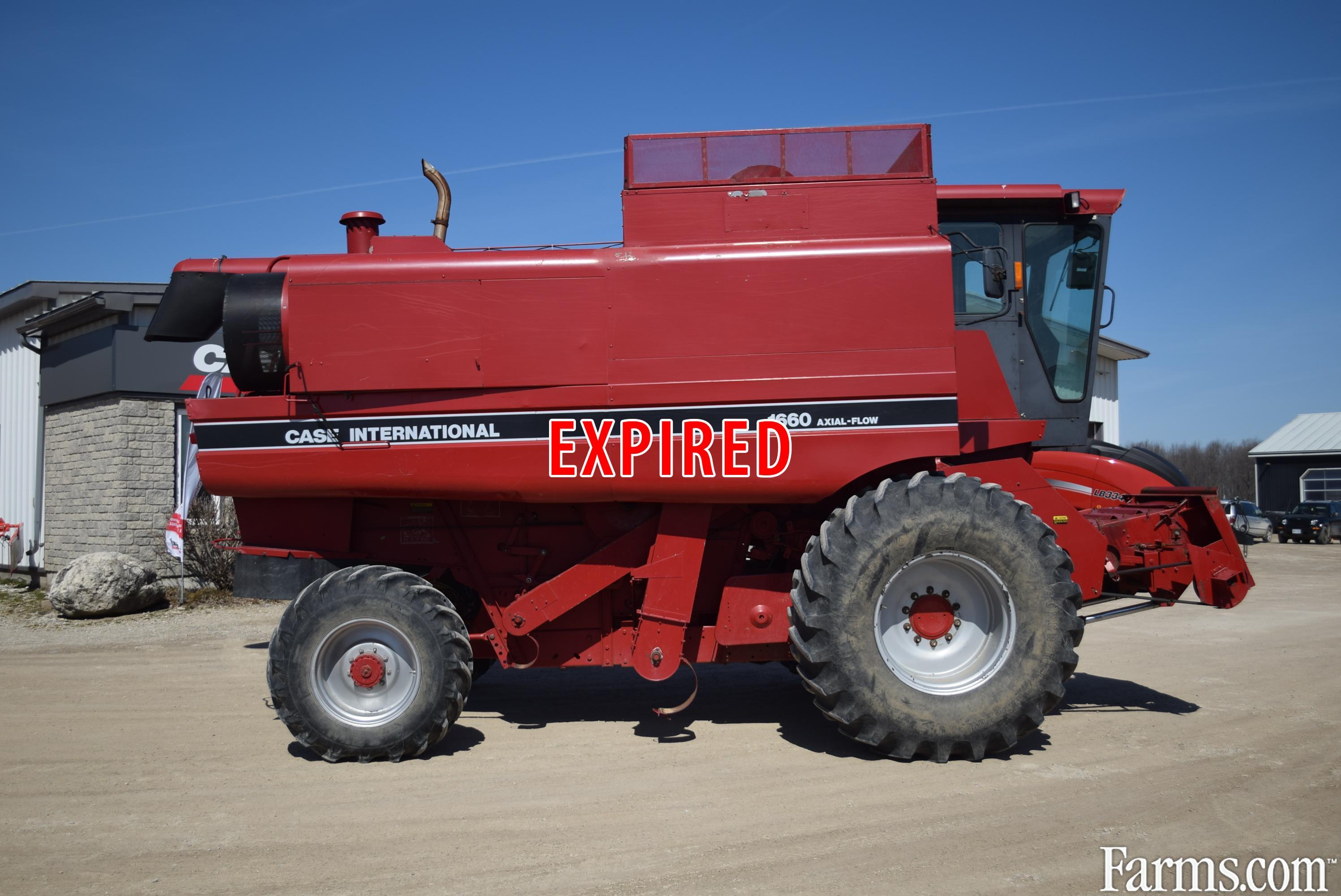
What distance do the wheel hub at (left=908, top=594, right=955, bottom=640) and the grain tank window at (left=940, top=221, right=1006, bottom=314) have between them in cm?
217

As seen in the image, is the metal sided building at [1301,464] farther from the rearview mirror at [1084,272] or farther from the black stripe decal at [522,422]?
the black stripe decal at [522,422]

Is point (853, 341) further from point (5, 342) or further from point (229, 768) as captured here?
point (5, 342)

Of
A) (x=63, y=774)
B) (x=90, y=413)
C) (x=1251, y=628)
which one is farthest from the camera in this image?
(x=90, y=413)

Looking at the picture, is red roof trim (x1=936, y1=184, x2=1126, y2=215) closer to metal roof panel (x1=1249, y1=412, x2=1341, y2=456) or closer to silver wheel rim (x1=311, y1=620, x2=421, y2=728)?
silver wheel rim (x1=311, y1=620, x2=421, y2=728)

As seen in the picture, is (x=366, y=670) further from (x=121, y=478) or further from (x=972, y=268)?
(x=121, y=478)

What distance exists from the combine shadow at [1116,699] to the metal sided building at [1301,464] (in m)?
35.6

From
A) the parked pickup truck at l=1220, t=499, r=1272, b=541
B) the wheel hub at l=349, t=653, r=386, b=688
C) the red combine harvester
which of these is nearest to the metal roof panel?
the parked pickup truck at l=1220, t=499, r=1272, b=541

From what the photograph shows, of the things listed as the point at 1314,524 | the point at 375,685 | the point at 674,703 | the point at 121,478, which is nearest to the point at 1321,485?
the point at 1314,524

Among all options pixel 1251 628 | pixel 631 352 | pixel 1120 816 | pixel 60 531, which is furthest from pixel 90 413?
pixel 1251 628

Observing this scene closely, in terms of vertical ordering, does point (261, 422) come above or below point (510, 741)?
above

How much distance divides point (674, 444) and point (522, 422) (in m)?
0.92

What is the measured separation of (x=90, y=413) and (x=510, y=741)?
12.8m

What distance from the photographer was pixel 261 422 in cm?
539

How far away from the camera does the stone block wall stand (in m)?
14.1
